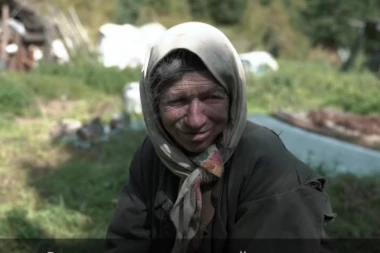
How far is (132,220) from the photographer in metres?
1.94

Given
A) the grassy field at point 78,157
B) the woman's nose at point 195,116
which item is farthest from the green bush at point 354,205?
the woman's nose at point 195,116

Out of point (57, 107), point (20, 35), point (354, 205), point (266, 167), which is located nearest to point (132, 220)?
point (266, 167)

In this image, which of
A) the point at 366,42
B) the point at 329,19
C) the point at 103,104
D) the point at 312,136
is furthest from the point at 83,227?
the point at 329,19

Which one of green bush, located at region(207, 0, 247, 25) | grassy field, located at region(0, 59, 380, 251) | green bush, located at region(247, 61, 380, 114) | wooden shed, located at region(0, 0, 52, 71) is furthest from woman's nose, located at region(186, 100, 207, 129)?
green bush, located at region(207, 0, 247, 25)

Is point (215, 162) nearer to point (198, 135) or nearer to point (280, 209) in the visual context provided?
point (198, 135)

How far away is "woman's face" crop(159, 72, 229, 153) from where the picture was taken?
64.9 inches

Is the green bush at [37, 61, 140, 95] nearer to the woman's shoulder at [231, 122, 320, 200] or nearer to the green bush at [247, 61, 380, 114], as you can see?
the green bush at [247, 61, 380, 114]

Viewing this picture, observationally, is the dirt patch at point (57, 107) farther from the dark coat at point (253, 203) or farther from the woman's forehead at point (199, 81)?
the woman's forehead at point (199, 81)

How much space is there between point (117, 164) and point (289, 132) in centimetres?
235

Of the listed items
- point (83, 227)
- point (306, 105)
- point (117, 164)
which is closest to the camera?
point (83, 227)

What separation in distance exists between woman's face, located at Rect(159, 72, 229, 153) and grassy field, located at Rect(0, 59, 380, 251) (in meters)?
2.02

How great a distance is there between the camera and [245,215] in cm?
171

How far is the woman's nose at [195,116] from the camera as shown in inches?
65.5

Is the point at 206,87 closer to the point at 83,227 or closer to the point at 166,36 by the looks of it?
the point at 166,36
